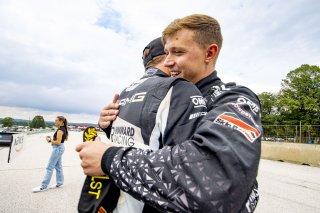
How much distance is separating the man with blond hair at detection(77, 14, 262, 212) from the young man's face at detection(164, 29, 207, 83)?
1.45 ft

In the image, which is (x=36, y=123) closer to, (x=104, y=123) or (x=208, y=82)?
(x=104, y=123)

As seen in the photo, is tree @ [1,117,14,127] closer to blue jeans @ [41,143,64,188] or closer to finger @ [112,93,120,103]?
blue jeans @ [41,143,64,188]

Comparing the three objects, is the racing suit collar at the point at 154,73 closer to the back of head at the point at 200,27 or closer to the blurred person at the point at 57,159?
the back of head at the point at 200,27

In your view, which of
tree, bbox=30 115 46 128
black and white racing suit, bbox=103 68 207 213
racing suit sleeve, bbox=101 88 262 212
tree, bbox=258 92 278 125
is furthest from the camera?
tree, bbox=30 115 46 128

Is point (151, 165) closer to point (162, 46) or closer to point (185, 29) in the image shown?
point (185, 29)

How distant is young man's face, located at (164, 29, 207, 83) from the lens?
60.0 inches

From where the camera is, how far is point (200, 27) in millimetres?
1521

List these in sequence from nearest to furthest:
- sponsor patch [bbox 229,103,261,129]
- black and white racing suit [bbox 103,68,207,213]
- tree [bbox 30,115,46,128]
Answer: sponsor patch [bbox 229,103,261,129] < black and white racing suit [bbox 103,68,207,213] < tree [bbox 30,115,46,128]

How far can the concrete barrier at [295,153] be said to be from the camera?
498 inches

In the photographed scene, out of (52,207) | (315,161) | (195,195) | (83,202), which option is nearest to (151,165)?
(195,195)

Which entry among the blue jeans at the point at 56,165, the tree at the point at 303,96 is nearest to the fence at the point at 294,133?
→ the blue jeans at the point at 56,165

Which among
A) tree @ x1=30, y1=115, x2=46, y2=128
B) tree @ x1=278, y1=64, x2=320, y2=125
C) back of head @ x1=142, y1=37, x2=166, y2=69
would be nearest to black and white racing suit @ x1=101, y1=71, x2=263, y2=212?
back of head @ x1=142, y1=37, x2=166, y2=69

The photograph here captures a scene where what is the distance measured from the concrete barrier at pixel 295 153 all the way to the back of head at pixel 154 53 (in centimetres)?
1385

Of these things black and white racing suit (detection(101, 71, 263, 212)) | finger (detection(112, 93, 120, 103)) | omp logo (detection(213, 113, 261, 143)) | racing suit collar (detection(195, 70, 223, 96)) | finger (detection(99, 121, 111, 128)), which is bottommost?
black and white racing suit (detection(101, 71, 263, 212))
